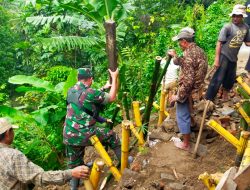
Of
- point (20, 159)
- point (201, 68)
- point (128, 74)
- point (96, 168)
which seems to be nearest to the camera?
point (20, 159)

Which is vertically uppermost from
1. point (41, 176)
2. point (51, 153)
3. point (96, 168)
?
point (41, 176)

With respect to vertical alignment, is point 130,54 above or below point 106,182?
above

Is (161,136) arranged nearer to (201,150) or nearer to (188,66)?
(201,150)

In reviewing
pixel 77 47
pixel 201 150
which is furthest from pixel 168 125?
pixel 77 47

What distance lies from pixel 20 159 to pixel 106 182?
7.24 ft

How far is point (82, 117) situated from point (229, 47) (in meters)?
2.75

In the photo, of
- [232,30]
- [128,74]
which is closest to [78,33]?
[128,74]

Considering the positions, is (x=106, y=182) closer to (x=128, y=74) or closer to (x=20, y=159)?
(x=20, y=159)

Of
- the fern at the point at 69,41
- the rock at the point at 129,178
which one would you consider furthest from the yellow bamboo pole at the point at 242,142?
the fern at the point at 69,41

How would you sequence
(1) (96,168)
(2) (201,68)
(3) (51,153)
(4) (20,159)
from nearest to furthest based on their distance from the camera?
(4) (20,159), (1) (96,168), (2) (201,68), (3) (51,153)

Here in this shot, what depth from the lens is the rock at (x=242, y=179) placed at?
241cm

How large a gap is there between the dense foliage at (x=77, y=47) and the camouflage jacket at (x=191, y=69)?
4.59 feet

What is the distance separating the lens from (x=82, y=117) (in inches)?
174

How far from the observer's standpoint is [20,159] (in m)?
3.07
